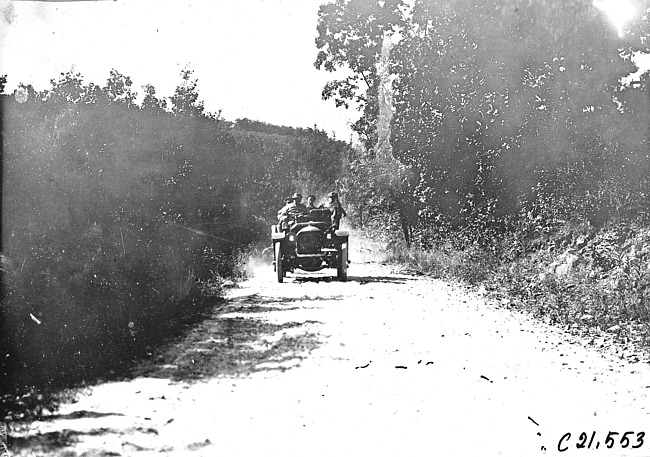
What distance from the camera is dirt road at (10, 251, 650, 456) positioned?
3268 mm

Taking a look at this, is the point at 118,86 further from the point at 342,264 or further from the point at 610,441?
the point at 342,264

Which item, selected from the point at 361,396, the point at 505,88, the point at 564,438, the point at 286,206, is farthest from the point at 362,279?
the point at 564,438

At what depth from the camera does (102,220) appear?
7156mm

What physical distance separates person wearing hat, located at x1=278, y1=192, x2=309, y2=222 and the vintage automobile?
46cm

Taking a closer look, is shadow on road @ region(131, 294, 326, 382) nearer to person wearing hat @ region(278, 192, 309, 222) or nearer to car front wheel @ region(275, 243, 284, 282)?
car front wheel @ region(275, 243, 284, 282)

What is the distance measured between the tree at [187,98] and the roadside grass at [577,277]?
475 centimetres

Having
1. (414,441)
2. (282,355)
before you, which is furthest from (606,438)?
(282,355)

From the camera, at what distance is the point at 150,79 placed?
220 inches

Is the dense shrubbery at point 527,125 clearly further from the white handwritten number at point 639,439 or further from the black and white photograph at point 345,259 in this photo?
the white handwritten number at point 639,439

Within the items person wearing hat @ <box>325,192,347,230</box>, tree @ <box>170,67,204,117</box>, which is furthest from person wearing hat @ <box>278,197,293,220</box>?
tree @ <box>170,67,204,117</box>

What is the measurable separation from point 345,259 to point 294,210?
1548mm

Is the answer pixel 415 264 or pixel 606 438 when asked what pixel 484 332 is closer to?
pixel 606 438

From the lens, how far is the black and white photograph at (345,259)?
3680 millimetres

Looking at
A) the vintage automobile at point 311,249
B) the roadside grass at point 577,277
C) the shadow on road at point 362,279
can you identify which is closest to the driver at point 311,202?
the vintage automobile at point 311,249
